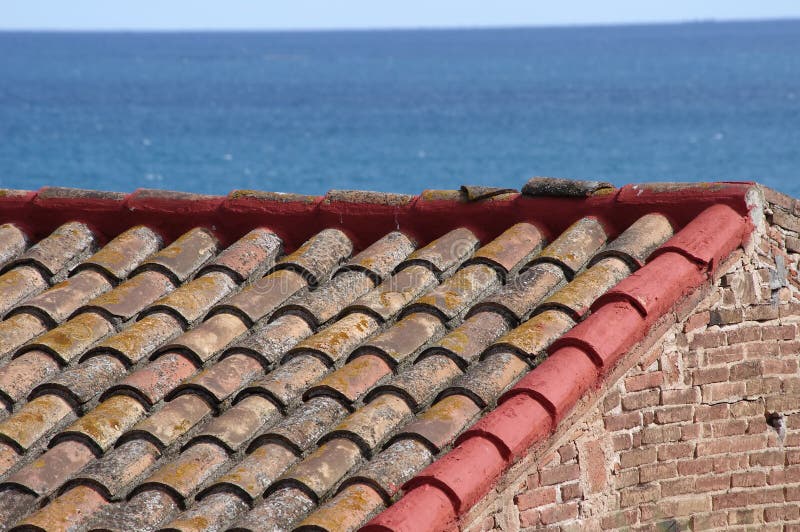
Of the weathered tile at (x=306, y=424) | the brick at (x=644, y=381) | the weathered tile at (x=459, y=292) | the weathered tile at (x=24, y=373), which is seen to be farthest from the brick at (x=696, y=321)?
the weathered tile at (x=24, y=373)

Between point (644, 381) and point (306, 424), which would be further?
point (644, 381)

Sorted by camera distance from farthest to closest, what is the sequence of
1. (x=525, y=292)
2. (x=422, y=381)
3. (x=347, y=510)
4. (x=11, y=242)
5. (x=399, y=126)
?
(x=399, y=126) < (x=11, y=242) < (x=525, y=292) < (x=422, y=381) < (x=347, y=510)

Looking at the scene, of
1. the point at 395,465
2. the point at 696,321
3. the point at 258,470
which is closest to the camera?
the point at 395,465

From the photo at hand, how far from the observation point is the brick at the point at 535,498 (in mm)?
5035

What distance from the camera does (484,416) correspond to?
499 cm

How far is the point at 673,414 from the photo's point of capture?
5.70 m

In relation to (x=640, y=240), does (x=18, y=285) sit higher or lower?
higher

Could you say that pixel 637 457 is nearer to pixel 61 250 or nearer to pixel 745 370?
pixel 745 370

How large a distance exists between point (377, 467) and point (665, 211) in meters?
2.37

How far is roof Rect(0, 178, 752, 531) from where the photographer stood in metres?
4.82

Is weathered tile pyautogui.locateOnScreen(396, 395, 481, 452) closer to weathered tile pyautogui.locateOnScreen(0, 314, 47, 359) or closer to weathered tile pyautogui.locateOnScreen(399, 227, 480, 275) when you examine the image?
weathered tile pyautogui.locateOnScreen(399, 227, 480, 275)

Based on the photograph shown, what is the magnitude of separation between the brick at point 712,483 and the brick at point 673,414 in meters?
0.32

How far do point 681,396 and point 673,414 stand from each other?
10 centimetres

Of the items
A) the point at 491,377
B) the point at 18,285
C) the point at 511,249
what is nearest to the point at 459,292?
the point at 511,249
